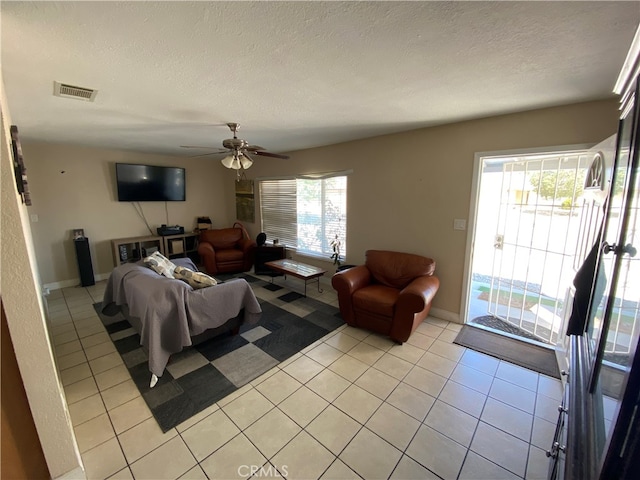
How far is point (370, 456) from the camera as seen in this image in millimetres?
1604

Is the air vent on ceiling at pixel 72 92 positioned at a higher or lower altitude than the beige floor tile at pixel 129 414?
higher

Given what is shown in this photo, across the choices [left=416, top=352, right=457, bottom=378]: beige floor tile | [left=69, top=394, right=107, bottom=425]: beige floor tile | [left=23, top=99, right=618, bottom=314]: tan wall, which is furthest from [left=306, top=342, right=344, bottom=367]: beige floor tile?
[left=69, top=394, right=107, bottom=425]: beige floor tile

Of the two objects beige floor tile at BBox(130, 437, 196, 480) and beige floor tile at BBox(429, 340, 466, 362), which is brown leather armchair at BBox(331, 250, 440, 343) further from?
beige floor tile at BBox(130, 437, 196, 480)

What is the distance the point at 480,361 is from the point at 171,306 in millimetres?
2891

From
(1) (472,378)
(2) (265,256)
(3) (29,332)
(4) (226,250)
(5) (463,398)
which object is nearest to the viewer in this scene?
(3) (29,332)

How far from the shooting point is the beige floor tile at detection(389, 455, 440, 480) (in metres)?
1.48

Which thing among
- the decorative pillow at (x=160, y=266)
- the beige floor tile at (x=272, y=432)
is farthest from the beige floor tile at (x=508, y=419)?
the decorative pillow at (x=160, y=266)

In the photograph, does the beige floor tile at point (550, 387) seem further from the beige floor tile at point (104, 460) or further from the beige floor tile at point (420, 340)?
the beige floor tile at point (104, 460)

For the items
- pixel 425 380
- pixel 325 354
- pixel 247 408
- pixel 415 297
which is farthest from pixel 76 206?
pixel 425 380

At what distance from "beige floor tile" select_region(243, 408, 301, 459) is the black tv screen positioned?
15.6 ft

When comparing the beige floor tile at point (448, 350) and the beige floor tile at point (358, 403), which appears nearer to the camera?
the beige floor tile at point (358, 403)

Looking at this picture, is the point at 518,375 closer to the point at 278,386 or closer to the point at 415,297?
the point at 415,297

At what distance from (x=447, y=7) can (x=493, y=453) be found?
247cm

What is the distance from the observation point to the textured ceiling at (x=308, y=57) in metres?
1.17
